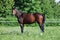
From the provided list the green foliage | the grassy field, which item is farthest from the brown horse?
the green foliage

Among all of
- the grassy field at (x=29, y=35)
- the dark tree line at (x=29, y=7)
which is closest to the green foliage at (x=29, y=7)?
the dark tree line at (x=29, y=7)

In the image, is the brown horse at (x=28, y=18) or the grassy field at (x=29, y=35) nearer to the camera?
the grassy field at (x=29, y=35)

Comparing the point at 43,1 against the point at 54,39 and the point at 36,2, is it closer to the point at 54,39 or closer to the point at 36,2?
the point at 36,2

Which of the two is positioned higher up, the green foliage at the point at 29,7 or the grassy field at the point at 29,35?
the grassy field at the point at 29,35

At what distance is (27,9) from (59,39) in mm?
39022

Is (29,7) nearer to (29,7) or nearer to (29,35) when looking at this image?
(29,7)

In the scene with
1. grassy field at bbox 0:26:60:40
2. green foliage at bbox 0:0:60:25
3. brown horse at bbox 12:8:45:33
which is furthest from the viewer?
green foliage at bbox 0:0:60:25

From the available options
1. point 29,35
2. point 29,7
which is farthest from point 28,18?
point 29,7

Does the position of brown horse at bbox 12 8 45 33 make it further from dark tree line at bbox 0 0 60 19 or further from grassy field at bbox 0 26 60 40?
dark tree line at bbox 0 0 60 19

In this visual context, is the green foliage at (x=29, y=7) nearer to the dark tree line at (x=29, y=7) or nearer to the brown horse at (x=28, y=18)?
the dark tree line at (x=29, y=7)

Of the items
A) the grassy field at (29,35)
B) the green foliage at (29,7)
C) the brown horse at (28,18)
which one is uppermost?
the brown horse at (28,18)

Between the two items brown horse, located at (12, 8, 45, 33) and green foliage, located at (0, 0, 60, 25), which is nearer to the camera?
brown horse, located at (12, 8, 45, 33)

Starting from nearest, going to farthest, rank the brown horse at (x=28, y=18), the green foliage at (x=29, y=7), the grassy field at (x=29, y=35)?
the grassy field at (x=29, y=35) → the brown horse at (x=28, y=18) → the green foliage at (x=29, y=7)

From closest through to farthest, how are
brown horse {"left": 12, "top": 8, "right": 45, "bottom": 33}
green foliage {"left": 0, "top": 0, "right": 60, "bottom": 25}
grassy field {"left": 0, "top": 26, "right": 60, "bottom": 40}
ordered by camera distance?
1. grassy field {"left": 0, "top": 26, "right": 60, "bottom": 40}
2. brown horse {"left": 12, "top": 8, "right": 45, "bottom": 33}
3. green foliage {"left": 0, "top": 0, "right": 60, "bottom": 25}
